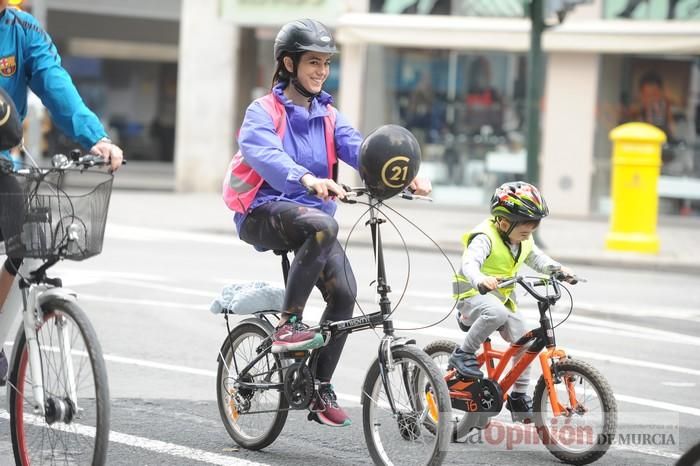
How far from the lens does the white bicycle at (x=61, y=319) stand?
4.59 metres

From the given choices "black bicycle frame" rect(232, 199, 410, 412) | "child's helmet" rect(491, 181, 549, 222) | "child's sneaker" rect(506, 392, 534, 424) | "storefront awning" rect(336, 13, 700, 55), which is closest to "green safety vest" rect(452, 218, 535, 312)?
"child's helmet" rect(491, 181, 549, 222)

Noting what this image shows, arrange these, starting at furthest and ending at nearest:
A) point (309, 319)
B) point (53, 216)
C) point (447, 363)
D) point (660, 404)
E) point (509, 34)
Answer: point (509, 34)
point (309, 319)
point (660, 404)
point (447, 363)
point (53, 216)

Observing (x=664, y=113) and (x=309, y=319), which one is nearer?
(x=309, y=319)

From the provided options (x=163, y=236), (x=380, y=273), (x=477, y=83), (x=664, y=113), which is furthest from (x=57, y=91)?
(x=477, y=83)

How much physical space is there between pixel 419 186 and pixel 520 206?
0.68 m

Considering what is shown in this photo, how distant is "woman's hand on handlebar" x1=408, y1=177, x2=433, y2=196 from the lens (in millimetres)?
5389

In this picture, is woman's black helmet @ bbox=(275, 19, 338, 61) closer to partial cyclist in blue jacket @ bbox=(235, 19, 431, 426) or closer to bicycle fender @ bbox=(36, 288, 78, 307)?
partial cyclist in blue jacket @ bbox=(235, 19, 431, 426)

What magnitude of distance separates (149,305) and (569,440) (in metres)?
5.20

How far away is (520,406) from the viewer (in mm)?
6008

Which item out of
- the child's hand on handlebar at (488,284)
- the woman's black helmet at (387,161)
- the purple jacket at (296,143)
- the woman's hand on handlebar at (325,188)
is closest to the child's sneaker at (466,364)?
the child's hand on handlebar at (488,284)

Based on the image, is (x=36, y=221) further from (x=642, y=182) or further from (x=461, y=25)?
(x=461, y=25)

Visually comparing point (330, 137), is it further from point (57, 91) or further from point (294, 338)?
point (57, 91)

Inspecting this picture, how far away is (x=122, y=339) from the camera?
8789mm

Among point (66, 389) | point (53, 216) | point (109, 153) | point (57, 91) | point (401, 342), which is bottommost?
point (66, 389)
